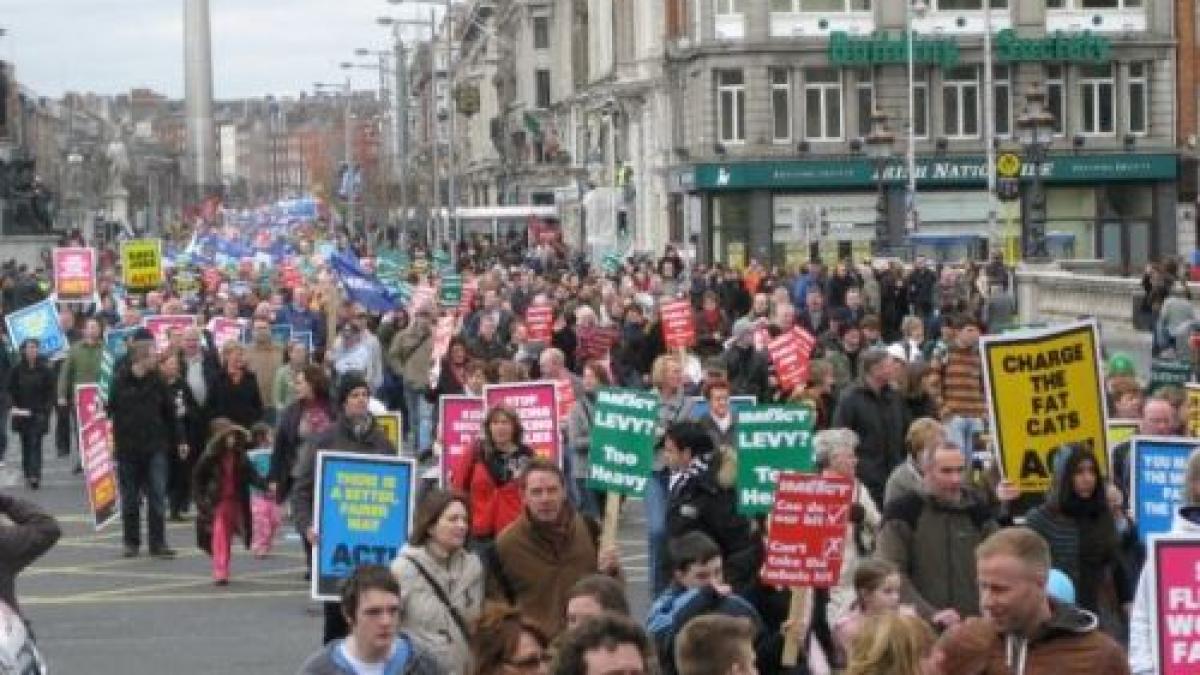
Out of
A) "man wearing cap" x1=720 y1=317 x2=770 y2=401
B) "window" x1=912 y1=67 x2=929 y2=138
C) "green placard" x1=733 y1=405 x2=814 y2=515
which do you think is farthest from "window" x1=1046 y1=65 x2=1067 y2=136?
"green placard" x1=733 y1=405 x2=814 y2=515

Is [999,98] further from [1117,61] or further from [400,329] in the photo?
[400,329]

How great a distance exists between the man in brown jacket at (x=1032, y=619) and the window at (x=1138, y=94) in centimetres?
7241

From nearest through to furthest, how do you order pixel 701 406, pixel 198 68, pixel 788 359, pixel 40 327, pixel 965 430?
pixel 965 430
pixel 701 406
pixel 788 359
pixel 40 327
pixel 198 68

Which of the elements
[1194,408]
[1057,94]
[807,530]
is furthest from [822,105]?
[807,530]

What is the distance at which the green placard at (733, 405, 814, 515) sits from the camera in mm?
15320

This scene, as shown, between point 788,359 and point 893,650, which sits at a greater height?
point 893,650

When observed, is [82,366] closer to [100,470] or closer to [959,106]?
[100,470]

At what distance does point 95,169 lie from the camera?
547ft

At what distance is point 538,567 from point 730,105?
67.2 m

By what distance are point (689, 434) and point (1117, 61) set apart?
66237 millimetres

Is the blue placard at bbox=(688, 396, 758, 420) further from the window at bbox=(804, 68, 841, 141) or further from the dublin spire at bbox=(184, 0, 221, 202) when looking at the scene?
the dublin spire at bbox=(184, 0, 221, 202)

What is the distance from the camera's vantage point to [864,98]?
3110 inches

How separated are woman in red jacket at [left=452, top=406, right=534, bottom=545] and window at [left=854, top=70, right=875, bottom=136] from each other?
63.9m

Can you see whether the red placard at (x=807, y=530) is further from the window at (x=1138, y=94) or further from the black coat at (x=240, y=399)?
the window at (x=1138, y=94)
